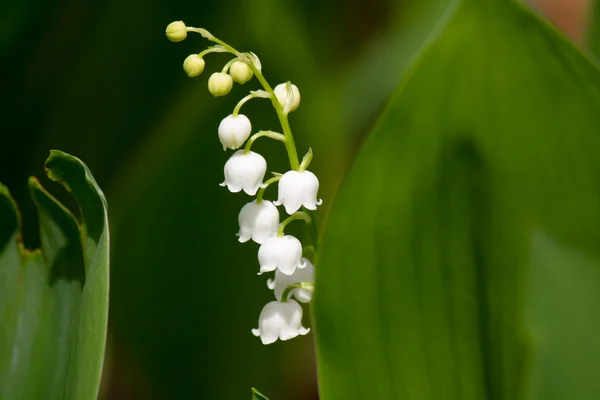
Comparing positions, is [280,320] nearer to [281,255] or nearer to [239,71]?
[281,255]

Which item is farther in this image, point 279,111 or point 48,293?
point 48,293

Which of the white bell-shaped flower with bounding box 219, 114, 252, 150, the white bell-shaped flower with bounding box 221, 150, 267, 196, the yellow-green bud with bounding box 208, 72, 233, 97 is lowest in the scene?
the white bell-shaped flower with bounding box 221, 150, 267, 196

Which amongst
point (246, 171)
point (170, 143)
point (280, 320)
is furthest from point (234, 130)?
point (170, 143)

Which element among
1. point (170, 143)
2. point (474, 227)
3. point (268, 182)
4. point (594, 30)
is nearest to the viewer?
A: point (474, 227)

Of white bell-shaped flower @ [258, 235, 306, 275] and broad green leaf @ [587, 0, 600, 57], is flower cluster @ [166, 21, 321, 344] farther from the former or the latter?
broad green leaf @ [587, 0, 600, 57]

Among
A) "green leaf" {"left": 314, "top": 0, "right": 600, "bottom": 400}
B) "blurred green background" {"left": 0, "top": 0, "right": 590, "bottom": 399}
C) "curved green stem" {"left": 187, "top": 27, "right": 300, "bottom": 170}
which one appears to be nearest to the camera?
"green leaf" {"left": 314, "top": 0, "right": 600, "bottom": 400}

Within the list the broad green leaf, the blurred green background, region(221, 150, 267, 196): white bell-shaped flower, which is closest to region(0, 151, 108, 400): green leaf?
region(221, 150, 267, 196): white bell-shaped flower

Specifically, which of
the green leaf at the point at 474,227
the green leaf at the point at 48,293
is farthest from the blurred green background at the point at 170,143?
the green leaf at the point at 474,227
